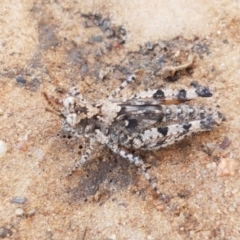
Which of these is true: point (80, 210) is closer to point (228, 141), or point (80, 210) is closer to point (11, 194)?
point (11, 194)

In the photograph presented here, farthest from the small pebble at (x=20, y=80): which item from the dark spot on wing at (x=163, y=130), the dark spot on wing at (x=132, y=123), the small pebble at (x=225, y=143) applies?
the small pebble at (x=225, y=143)

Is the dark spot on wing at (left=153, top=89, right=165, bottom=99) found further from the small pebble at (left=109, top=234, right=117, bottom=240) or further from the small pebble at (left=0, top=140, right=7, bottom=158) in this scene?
the small pebble at (left=0, top=140, right=7, bottom=158)

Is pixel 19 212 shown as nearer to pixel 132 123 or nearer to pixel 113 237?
pixel 113 237

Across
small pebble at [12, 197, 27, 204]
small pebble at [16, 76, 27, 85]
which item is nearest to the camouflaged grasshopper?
small pebble at [12, 197, 27, 204]

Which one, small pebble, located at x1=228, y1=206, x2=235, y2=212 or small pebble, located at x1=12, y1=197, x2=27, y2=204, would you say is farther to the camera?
small pebble, located at x1=12, y1=197, x2=27, y2=204

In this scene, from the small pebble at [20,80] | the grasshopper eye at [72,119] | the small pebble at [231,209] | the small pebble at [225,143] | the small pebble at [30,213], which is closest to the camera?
the small pebble at [231,209]

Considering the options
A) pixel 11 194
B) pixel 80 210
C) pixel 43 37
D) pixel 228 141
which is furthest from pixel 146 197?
pixel 43 37

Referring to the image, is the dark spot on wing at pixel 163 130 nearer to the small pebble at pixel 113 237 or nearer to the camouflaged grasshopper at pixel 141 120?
the camouflaged grasshopper at pixel 141 120

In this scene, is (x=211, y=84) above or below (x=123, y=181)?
above
